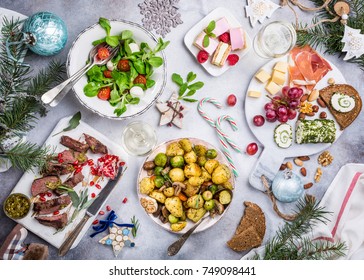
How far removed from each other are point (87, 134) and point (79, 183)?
216 mm

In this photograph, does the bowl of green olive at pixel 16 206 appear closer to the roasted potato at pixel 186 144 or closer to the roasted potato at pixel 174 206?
the roasted potato at pixel 174 206

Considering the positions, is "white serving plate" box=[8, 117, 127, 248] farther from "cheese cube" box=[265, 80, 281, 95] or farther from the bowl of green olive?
"cheese cube" box=[265, 80, 281, 95]

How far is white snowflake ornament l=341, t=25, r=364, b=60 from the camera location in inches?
86.3

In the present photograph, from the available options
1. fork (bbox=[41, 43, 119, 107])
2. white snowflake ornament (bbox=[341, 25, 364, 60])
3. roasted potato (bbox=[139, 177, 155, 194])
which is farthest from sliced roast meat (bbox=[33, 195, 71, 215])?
white snowflake ornament (bbox=[341, 25, 364, 60])

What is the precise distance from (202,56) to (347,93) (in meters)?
0.68

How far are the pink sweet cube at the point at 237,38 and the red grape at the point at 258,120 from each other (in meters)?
0.32

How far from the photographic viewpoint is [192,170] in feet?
6.96

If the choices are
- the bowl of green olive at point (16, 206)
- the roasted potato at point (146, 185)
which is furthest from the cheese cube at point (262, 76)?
the bowl of green olive at point (16, 206)

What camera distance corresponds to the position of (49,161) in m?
2.11

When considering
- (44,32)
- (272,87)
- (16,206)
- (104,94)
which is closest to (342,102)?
(272,87)

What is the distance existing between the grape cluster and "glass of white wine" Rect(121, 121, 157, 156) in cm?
52

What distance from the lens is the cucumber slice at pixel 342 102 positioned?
7.29ft

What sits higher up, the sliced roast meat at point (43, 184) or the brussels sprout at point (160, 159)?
Result: the brussels sprout at point (160, 159)

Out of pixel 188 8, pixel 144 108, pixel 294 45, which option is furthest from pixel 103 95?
pixel 294 45
